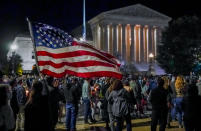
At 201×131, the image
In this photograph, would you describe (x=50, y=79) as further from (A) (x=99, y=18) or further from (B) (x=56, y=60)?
(A) (x=99, y=18)

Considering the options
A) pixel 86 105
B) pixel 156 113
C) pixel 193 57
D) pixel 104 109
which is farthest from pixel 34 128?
pixel 193 57

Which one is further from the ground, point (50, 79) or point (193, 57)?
point (193, 57)

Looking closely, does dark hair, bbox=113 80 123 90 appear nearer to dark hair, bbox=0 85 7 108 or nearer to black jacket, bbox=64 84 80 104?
black jacket, bbox=64 84 80 104

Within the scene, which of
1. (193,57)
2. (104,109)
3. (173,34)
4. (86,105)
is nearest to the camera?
(104,109)

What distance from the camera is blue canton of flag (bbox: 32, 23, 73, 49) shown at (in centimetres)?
681

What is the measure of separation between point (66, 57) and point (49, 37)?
64cm

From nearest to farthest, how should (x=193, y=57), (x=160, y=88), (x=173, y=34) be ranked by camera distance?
(x=160, y=88) → (x=193, y=57) → (x=173, y=34)

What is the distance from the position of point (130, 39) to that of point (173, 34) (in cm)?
2224

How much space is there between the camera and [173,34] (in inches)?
2071

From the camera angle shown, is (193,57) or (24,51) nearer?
(193,57)

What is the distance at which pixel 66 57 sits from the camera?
739 cm

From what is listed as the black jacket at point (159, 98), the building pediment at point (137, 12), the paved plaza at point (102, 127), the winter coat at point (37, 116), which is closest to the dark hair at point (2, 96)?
A: the winter coat at point (37, 116)

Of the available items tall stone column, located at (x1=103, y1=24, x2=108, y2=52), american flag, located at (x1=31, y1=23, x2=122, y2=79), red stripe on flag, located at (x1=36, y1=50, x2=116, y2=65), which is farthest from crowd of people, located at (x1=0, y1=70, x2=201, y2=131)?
tall stone column, located at (x1=103, y1=24, x2=108, y2=52)

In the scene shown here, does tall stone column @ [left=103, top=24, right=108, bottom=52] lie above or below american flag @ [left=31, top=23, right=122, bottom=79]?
above
